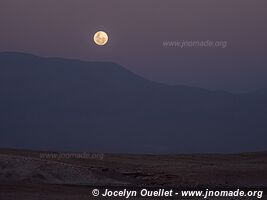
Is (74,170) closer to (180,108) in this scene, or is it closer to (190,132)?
(190,132)

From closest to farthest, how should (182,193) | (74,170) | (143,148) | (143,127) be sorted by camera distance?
(182,193)
(74,170)
(143,148)
(143,127)

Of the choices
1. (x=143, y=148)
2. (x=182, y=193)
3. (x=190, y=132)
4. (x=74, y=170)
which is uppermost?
(x=190, y=132)

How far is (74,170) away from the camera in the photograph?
33.8 m

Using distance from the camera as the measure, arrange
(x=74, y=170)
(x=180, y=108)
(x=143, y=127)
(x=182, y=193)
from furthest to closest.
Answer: (x=180, y=108) → (x=143, y=127) → (x=74, y=170) → (x=182, y=193)

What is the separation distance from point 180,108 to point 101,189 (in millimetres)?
166758

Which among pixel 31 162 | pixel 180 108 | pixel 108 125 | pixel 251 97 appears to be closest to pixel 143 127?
pixel 108 125

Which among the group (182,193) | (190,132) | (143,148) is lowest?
(182,193)

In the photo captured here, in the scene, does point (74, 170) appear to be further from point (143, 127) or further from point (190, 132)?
point (143, 127)

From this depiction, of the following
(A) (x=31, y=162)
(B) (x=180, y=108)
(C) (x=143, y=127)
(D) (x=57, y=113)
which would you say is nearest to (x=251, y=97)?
(B) (x=180, y=108)

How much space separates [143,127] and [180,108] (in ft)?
82.2

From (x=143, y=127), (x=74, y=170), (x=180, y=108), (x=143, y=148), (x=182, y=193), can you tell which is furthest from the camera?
(x=180, y=108)

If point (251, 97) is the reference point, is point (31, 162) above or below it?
below

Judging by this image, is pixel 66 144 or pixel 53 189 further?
pixel 66 144

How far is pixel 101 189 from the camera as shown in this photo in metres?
27.8
